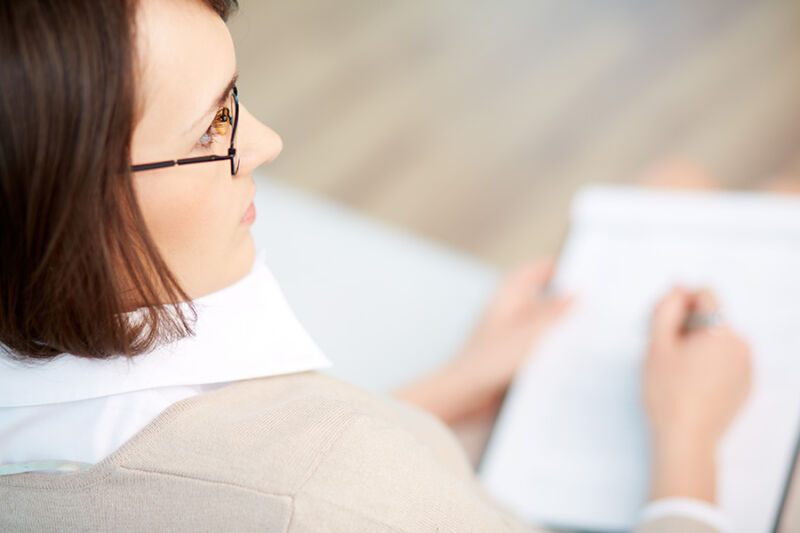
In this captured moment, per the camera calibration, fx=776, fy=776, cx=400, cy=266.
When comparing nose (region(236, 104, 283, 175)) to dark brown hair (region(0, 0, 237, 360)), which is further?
nose (region(236, 104, 283, 175))

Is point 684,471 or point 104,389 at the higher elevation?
point 104,389

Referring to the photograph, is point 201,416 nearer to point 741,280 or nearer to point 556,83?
point 741,280

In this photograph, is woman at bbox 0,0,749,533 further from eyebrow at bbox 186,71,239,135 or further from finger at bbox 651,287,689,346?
finger at bbox 651,287,689,346

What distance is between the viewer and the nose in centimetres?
58

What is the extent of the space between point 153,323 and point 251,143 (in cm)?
15

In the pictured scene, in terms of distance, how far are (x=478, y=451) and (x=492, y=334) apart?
0.19m

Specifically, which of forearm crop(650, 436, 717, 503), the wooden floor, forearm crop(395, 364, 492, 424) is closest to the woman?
forearm crop(650, 436, 717, 503)

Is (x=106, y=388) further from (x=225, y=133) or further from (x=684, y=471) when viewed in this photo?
(x=684, y=471)

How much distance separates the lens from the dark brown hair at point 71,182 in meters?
0.45

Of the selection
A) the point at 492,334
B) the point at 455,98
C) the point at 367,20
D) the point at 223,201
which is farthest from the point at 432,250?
the point at 367,20

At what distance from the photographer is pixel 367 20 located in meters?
2.22

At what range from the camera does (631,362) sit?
0.95 metres

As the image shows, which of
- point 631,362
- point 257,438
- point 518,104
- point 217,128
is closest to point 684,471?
point 631,362

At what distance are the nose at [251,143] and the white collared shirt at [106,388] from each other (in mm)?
107
